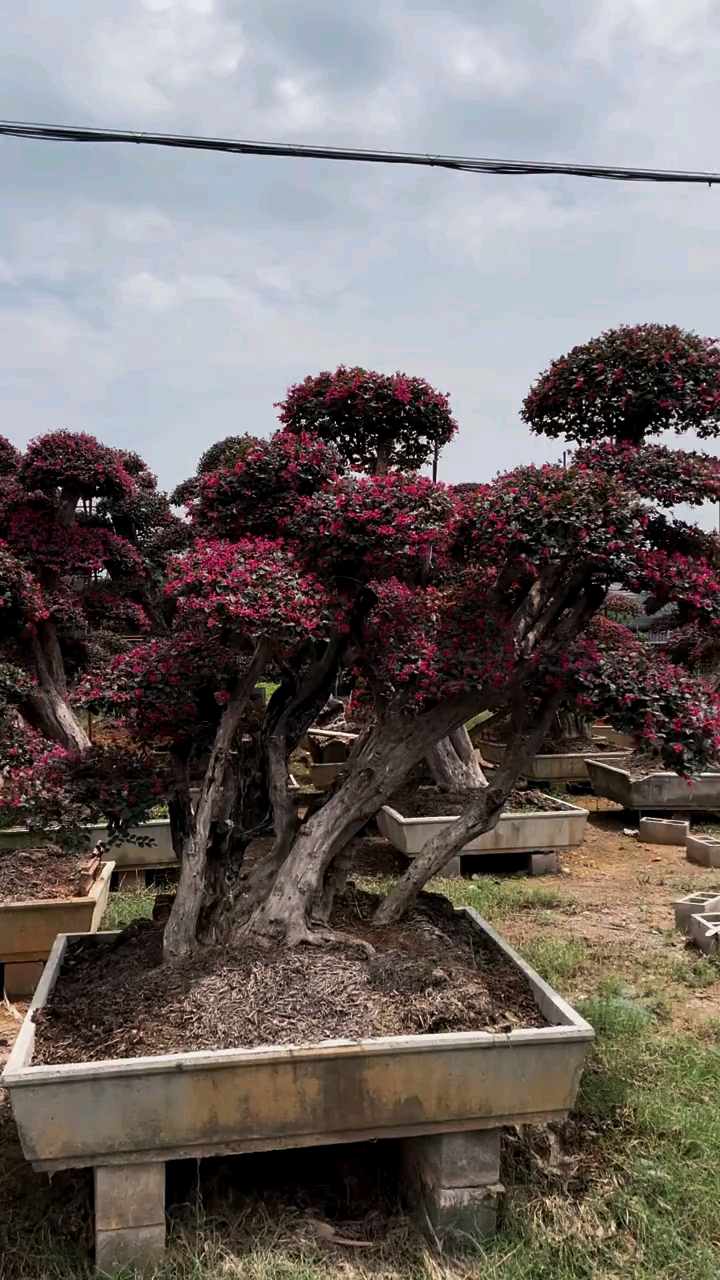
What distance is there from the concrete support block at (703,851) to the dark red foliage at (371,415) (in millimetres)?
4590

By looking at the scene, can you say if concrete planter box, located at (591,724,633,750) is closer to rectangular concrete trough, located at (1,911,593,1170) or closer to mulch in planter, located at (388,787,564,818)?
mulch in planter, located at (388,787,564,818)

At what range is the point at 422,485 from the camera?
3270mm

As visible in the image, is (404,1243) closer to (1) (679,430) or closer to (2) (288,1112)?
(2) (288,1112)

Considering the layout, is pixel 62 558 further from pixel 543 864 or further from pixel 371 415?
pixel 543 864

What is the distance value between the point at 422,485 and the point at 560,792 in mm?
6978

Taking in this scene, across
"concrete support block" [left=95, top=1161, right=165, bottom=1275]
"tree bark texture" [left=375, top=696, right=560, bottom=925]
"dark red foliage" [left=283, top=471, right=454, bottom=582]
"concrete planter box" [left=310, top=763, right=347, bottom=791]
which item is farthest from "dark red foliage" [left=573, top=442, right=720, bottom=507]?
"concrete planter box" [left=310, top=763, right=347, bottom=791]

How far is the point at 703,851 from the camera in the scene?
7215 millimetres

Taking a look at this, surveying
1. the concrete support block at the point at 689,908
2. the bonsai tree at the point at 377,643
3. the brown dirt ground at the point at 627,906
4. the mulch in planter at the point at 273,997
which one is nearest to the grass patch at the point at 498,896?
the brown dirt ground at the point at 627,906

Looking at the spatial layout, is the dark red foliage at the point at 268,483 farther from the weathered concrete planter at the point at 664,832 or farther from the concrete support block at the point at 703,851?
the weathered concrete planter at the point at 664,832

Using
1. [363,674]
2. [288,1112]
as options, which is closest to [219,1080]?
[288,1112]

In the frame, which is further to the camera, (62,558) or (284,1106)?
(62,558)

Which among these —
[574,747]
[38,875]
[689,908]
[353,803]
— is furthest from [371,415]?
[574,747]

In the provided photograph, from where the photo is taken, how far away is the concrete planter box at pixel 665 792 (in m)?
8.43

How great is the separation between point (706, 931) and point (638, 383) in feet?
10.4
